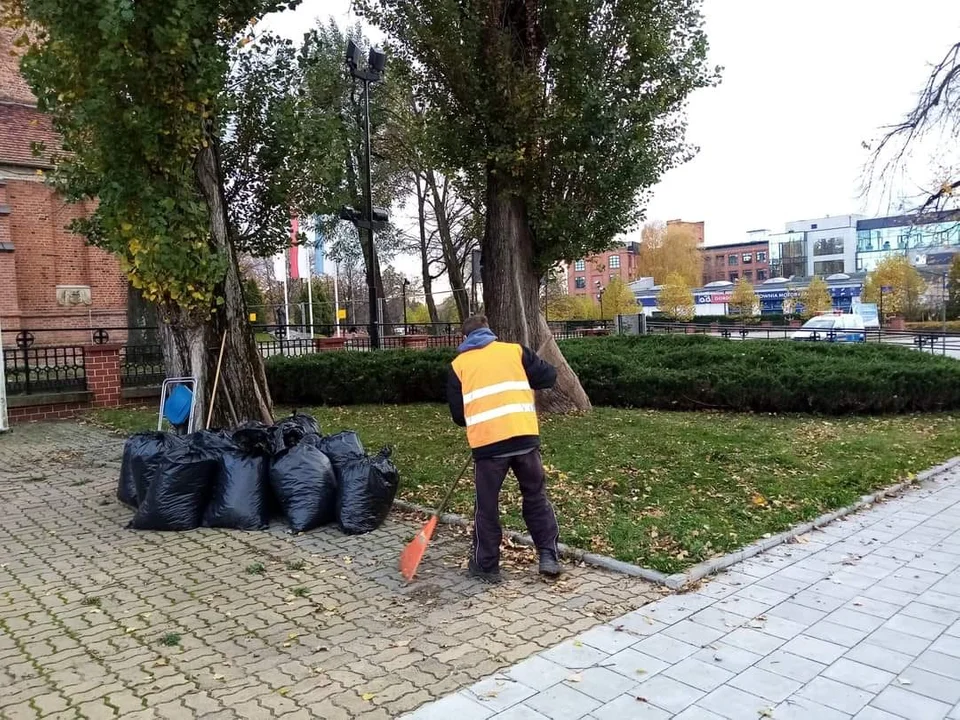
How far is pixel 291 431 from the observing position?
6.00 m

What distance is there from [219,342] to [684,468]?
16.7 ft

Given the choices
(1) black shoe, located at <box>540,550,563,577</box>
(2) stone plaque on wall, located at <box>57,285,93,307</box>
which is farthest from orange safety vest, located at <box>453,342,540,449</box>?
(2) stone plaque on wall, located at <box>57,285,93,307</box>

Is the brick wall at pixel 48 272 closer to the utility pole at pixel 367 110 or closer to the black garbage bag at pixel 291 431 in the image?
the utility pole at pixel 367 110

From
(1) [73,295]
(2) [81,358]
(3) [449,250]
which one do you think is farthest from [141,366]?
(3) [449,250]

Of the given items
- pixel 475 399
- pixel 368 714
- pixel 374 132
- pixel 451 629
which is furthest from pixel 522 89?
pixel 374 132

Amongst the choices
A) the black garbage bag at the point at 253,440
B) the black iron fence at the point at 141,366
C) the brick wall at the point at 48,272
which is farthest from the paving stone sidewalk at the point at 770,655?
the brick wall at the point at 48,272

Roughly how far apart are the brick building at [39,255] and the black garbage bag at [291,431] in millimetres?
16684

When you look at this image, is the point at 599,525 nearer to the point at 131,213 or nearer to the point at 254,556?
the point at 254,556

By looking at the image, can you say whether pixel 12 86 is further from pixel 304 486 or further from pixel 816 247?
pixel 816 247

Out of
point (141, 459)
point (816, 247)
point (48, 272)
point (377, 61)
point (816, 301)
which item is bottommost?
point (141, 459)

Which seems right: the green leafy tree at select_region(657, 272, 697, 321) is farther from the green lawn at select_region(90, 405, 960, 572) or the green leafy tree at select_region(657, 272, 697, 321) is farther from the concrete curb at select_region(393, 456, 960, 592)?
the concrete curb at select_region(393, 456, 960, 592)

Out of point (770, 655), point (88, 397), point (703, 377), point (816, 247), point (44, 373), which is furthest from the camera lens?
point (816, 247)

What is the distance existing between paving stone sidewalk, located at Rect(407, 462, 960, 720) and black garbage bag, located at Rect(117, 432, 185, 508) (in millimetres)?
3722

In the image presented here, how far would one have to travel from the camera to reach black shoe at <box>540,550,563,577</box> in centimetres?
444
